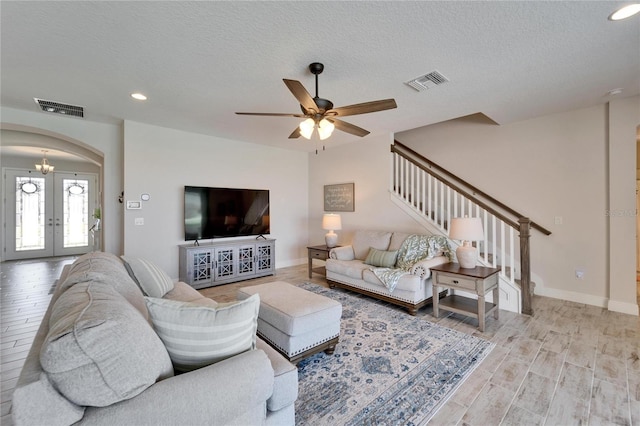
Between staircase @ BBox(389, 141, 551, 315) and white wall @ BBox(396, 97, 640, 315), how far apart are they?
0.92 ft

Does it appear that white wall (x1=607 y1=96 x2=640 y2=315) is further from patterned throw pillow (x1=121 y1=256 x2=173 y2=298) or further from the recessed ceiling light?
patterned throw pillow (x1=121 y1=256 x2=173 y2=298)

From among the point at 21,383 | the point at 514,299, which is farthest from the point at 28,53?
the point at 514,299

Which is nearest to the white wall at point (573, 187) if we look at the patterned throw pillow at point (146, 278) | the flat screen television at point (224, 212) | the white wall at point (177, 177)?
the white wall at point (177, 177)

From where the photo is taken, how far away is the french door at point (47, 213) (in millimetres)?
6957

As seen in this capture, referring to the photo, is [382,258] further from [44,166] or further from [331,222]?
[44,166]

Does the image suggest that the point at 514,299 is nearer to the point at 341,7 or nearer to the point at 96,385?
the point at 341,7

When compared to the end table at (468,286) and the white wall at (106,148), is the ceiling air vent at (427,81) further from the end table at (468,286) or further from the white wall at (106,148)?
the white wall at (106,148)

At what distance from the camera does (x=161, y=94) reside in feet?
10.6

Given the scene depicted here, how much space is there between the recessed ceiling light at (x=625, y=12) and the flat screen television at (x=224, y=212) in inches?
196

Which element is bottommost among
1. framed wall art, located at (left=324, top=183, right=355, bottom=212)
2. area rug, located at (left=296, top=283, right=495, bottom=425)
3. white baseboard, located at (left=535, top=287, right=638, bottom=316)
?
area rug, located at (left=296, top=283, right=495, bottom=425)

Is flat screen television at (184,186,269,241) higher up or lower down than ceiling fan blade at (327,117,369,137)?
lower down

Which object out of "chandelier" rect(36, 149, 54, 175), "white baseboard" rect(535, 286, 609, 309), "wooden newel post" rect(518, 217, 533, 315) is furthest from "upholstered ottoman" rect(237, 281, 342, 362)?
"chandelier" rect(36, 149, 54, 175)

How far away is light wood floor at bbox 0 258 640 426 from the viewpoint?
177 centimetres

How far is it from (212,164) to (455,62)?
13.7 ft
